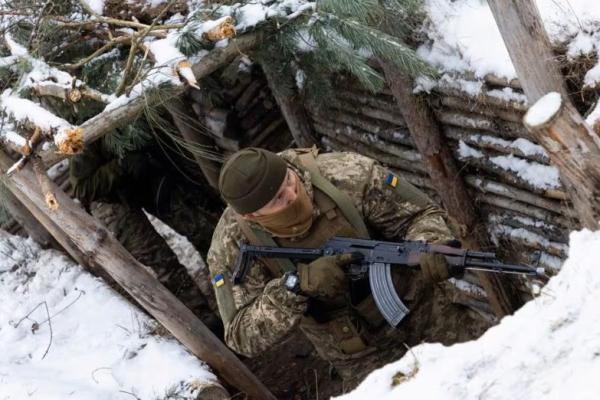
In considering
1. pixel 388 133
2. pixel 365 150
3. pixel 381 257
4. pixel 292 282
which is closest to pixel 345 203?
pixel 381 257

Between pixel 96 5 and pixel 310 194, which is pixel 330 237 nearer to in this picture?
pixel 310 194

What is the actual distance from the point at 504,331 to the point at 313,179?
155 cm

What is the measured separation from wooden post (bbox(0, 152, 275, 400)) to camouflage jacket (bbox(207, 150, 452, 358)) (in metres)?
1.29

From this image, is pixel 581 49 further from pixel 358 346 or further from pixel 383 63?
pixel 358 346

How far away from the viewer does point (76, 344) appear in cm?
625

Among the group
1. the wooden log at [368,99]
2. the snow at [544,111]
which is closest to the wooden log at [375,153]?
the wooden log at [368,99]

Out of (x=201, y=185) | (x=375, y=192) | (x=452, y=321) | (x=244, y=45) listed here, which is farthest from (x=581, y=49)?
(x=201, y=185)

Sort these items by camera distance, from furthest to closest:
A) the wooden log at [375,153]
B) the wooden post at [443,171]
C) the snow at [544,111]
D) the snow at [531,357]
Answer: the wooden log at [375,153]
the wooden post at [443,171]
the snow at [544,111]
the snow at [531,357]

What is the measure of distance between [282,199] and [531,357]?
160 cm

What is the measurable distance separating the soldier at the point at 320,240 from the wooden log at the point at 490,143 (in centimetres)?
87

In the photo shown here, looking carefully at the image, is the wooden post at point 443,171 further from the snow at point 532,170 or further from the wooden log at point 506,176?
the snow at point 532,170

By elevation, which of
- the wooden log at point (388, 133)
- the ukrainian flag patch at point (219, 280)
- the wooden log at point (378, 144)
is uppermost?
the ukrainian flag patch at point (219, 280)

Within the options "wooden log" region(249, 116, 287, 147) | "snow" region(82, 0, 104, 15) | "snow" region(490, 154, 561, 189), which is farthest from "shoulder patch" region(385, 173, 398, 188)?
"wooden log" region(249, 116, 287, 147)

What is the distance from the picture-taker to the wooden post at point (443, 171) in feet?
17.4
